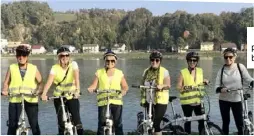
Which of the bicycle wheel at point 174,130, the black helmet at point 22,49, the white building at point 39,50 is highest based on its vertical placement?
the white building at point 39,50

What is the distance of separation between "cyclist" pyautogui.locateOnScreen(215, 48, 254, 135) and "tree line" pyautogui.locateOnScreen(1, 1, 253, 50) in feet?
39.3

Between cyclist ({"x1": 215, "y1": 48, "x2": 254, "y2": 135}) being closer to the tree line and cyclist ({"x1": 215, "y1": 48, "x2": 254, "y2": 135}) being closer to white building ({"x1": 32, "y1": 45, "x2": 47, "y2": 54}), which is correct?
the tree line

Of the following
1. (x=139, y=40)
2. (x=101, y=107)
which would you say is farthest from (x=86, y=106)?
(x=139, y=40)

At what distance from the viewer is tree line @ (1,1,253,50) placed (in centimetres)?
2058

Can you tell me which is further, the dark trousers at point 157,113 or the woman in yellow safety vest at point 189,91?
the woman in yellow safety vest at point 189,91

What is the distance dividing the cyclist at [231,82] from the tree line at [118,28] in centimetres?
1199

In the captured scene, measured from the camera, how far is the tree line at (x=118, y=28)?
20578mm

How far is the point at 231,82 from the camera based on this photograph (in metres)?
6.35

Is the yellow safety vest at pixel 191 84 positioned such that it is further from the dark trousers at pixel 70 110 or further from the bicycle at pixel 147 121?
the dark trousers at pixel 70 110

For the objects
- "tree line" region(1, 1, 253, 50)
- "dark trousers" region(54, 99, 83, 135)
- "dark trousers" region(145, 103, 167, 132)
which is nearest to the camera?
"dark trousers" region(54, 99, 83, 135)

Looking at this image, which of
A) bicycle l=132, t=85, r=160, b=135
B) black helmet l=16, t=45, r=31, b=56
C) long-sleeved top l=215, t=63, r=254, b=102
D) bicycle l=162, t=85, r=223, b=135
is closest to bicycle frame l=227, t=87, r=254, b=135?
long-sleeved top l=215, t=63, r=254, b=102

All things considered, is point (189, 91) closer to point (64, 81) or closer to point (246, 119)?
point (246, 119)

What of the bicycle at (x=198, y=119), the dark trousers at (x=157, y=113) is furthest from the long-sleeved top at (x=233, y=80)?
the dark trousers at (x=157, y=113)

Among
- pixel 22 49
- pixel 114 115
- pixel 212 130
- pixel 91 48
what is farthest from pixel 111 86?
pixel 91 48
